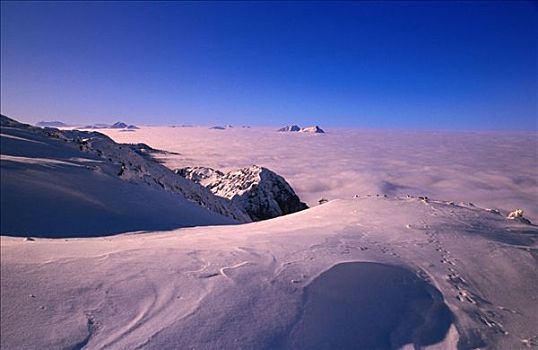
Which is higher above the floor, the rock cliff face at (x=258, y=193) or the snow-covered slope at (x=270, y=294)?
the snow-covered slope at (x=270, y=294)

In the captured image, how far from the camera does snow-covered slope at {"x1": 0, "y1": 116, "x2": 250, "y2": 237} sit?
461 centimetres

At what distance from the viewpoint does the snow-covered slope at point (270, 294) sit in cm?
187

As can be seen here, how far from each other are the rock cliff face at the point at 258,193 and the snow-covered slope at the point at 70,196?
16.8ft

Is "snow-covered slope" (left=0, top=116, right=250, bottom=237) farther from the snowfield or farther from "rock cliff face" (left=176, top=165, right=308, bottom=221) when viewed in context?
"rock cliff face" (left=176, top=165, right=308, bottom=221)

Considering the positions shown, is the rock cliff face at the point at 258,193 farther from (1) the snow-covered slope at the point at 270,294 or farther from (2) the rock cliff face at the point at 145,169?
(1) the snow-covered slope at the point at 270,294

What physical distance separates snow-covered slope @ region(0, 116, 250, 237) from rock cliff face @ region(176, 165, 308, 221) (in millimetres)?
5122

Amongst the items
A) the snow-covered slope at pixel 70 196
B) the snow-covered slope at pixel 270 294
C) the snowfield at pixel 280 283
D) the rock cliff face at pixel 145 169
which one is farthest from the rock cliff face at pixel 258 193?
the snow-covered slope at pixel 270 294

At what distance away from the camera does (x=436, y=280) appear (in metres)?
2.66

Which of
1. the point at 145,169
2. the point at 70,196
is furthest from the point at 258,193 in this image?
the point at 70,196

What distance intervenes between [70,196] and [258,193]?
8167mm

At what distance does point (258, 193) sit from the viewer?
42.6 feet

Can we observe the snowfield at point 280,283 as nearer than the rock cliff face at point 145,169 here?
Yes

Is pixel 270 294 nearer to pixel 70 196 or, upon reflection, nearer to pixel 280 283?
pixel 280 283

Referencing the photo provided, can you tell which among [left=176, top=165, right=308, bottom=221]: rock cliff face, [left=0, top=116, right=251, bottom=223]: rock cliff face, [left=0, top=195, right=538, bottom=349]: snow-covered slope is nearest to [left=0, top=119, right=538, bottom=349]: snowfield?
[left=0, top=195, right=538, bottom=349]: snow-covered slope
